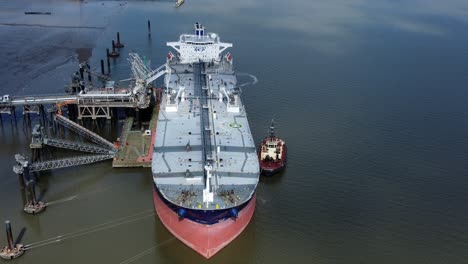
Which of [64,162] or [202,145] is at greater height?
[202,145]

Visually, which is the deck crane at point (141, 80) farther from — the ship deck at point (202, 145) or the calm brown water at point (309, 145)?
the calm brown water at point (309, 145)

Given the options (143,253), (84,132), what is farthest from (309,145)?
(84,132)

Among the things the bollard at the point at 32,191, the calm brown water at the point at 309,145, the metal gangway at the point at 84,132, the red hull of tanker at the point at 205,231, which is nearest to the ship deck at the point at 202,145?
the red hull of tanker at the point at 205,231

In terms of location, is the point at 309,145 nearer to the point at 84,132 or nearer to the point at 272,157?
the point at 272,157

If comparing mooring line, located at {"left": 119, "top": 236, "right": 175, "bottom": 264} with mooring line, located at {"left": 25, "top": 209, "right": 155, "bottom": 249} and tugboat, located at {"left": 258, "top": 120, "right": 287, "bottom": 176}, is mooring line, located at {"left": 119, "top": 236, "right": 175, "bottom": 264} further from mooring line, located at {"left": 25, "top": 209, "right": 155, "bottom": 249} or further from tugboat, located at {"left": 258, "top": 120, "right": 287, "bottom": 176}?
tugboat, located at {"left": 258, "top": 120, "right": 287, "bottom": 176}

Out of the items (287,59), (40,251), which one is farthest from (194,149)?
(287,59)
